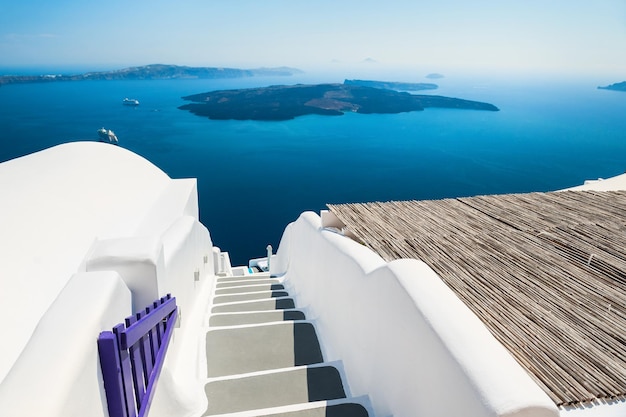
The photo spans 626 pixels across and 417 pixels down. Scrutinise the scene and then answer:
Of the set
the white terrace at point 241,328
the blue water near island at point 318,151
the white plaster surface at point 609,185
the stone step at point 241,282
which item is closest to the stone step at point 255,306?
the white terrace at point 241,328

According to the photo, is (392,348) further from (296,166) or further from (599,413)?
(296,166)

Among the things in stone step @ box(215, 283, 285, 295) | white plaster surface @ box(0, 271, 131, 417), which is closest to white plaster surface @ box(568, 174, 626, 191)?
stone step @ box(215, 283, 285, 295)

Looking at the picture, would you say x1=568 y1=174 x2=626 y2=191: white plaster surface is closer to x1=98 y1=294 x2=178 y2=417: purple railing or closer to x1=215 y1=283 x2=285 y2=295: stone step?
x1=215 y1=283 x2=285 y2=295: stone step

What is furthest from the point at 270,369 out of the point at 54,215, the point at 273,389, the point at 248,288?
the point at 54,215

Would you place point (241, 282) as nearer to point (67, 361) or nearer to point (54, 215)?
point (54, 215)

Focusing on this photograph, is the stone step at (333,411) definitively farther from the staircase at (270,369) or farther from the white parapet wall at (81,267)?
the white parapet wall at (81,267)

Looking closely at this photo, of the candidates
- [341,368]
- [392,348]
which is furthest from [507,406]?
[341,368]
